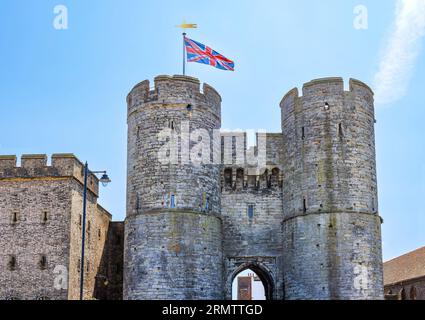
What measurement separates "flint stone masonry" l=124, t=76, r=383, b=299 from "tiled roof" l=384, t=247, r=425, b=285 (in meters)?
14.1

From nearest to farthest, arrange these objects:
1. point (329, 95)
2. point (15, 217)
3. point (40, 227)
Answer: point (40, 227)
point (15, 217)
point (329, 95)

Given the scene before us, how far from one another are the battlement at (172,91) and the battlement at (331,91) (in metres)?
4.76

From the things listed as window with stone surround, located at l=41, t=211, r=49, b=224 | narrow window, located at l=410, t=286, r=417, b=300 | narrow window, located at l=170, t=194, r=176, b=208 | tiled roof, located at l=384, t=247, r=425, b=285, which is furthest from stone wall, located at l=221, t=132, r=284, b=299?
narrow window, located at l=410, t=286, r=417, b=300

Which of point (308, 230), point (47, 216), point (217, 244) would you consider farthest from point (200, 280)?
point (47, 216)

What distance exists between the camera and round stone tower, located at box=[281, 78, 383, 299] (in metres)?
27.8

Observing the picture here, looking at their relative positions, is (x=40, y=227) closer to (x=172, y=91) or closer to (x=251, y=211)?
(x=172, y=91)

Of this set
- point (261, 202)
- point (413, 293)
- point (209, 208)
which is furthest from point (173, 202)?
point (413, 293)

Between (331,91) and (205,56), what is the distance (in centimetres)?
633

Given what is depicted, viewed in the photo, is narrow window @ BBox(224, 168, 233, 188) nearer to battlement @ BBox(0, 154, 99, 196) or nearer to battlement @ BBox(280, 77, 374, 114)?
battlement @ BBox(280, 77, 374, 114)

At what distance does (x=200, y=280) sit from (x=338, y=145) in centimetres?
885

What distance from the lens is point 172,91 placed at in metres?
29.5

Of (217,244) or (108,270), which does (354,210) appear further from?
(108,270)

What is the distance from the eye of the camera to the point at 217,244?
2939 centimetres

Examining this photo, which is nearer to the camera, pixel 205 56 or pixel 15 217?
pixel 15 217
